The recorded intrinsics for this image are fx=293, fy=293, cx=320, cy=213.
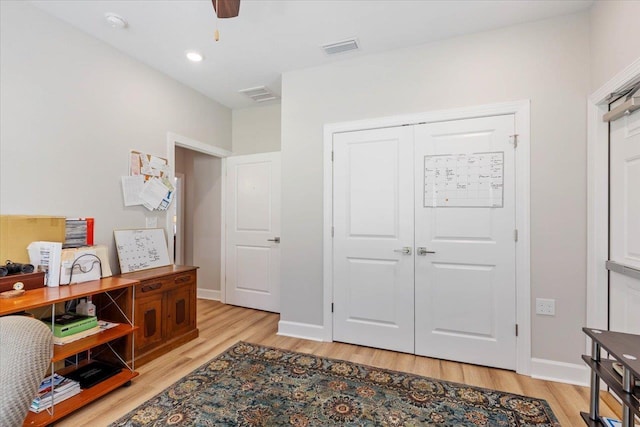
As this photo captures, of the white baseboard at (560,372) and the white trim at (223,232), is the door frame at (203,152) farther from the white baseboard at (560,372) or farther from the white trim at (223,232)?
the white baseboard at (560,372)

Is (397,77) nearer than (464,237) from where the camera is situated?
No

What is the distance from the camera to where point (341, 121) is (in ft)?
9.63

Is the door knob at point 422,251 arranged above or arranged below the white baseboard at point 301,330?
above

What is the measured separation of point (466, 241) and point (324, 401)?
5.52 feet

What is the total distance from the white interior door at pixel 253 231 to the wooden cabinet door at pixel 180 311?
102cm

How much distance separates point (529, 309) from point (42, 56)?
13.9ft

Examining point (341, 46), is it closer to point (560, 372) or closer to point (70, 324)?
point (70, 324)

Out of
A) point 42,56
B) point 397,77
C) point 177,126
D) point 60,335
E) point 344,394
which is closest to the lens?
point 60,335

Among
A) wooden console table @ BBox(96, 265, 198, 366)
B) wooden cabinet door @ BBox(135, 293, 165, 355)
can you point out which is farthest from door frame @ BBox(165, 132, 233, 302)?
wooden cabinet door @ BBox(135, 293, 165, 355)

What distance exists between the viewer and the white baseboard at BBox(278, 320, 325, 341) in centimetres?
299

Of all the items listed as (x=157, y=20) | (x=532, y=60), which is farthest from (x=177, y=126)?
(x=532, y=60)

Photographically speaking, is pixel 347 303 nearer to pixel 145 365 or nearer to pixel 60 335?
pixel 145 365

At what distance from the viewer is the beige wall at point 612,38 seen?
1731 millimetres

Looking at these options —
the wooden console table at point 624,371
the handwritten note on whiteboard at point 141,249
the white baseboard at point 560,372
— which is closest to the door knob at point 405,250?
the white baseboard at point 560,372
